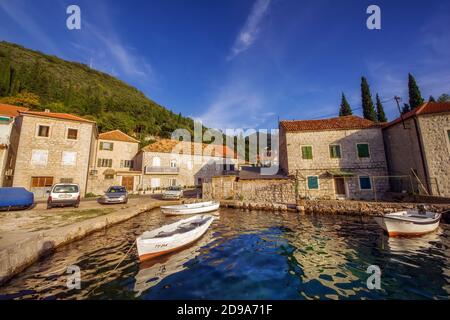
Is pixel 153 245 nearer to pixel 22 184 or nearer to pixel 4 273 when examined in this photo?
pixel 4 273

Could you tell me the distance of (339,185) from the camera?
18.4 metres

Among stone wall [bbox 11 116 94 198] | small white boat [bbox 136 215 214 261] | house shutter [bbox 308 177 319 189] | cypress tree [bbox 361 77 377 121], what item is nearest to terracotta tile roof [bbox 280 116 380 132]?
house shutter [bbox 308 177 319 189]

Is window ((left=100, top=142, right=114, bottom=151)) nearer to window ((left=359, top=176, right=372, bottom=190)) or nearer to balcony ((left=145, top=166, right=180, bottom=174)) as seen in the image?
balcony ((left=145, top=166, right=180, bottom=174))

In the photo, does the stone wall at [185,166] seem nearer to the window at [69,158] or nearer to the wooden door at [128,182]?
the wooden door at [128,182]

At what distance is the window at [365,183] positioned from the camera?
698 inches

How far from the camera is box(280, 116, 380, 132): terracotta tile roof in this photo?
18.8 metres

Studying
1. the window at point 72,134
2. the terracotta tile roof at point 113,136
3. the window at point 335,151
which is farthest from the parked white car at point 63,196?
the window at point 335,151

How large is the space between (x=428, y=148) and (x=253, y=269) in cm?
1890

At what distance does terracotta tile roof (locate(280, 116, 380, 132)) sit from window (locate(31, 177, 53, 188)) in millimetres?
28416

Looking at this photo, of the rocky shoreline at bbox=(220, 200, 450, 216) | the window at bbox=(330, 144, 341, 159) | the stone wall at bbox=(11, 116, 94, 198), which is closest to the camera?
the rocky shoreline at bbox=(220, 200, 450, 216)

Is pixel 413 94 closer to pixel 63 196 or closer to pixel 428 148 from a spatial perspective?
pixel 428 148

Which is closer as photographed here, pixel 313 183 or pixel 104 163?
pixel 313 183

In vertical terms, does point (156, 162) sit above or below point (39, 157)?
above

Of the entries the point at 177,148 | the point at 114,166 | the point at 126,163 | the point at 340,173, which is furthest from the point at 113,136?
the point at 340,173
